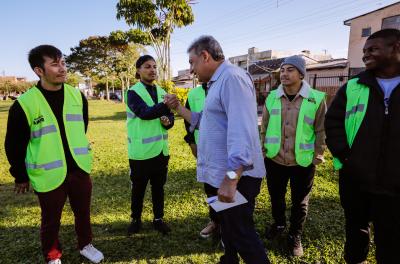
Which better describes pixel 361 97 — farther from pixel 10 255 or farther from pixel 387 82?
pixel 10 255

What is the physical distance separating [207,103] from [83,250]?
2110mm

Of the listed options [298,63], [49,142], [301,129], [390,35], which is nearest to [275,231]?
[301,129]

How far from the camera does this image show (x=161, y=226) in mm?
3451

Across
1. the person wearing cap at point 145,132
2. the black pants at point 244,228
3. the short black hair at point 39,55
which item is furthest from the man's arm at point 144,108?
the black pants at point 244,228

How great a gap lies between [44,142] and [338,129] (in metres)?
2.46

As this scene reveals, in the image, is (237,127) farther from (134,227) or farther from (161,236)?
(134,227)

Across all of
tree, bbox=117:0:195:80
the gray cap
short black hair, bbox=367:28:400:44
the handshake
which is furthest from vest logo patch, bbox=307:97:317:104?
tree, bbox=117:0:195:80

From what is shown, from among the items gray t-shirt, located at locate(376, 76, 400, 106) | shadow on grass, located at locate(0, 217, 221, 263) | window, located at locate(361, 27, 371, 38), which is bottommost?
shadow on grass, located at locate(0, 217, 221, 263)

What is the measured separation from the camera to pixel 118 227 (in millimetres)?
3607

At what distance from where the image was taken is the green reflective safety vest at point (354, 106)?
→ 6.77 ft

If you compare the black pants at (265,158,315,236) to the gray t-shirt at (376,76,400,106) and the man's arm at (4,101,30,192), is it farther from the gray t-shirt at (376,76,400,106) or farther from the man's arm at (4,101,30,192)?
the man's arm at (4,101,30,192)

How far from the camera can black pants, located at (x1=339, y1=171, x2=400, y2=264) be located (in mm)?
2027

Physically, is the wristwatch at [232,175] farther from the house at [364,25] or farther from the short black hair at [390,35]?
the house at [364,25]

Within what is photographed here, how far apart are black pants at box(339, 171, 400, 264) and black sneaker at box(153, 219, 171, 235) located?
1.92 m
